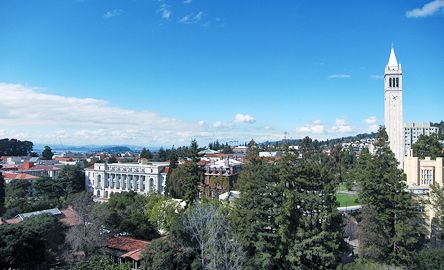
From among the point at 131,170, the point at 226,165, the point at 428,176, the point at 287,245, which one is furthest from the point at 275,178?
the point at 131,170

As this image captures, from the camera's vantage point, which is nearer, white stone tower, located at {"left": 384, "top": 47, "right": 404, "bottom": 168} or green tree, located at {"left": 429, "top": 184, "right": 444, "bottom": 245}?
green tree, located at {"left": 429, "top": 184, "right": 444, "bottom": 245}

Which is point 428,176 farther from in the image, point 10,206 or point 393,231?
point 10,206

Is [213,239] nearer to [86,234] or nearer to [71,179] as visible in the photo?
[86,234]

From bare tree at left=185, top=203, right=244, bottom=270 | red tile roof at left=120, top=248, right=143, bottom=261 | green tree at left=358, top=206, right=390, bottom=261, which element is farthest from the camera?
red tile roof at left=120, top=248, right=143, bottom=261

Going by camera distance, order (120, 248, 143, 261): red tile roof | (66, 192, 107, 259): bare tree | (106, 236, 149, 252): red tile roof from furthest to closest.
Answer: (106, 236, 149, 252): red tile roof → (66, 192, 107, 259): bare tree → (120, 248, 143, 261): red tile roof

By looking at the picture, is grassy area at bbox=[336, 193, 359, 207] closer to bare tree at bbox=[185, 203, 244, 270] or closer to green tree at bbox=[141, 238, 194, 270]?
bare tree at bbox=[185, 203, 244, 270]

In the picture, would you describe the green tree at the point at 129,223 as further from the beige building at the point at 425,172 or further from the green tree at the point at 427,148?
the green tree at the point at 427,148

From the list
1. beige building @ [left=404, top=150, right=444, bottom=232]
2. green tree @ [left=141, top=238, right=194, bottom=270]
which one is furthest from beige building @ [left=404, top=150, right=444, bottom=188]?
green tree @ [left=141, top=238, right=194, bottom=270]

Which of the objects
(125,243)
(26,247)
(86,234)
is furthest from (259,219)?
(26,247)
